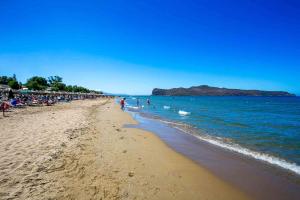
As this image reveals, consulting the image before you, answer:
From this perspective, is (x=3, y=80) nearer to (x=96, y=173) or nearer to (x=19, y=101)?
(x=19, y=101)

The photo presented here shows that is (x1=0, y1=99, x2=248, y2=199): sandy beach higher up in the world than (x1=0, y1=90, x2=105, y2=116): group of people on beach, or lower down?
lower down

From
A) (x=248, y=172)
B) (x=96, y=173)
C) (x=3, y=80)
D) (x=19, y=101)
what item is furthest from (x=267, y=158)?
(x=3, y=80)

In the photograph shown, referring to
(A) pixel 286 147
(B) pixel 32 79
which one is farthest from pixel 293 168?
(B) pixel 32 79

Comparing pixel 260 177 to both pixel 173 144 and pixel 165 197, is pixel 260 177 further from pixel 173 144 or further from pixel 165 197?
pixel 173 144

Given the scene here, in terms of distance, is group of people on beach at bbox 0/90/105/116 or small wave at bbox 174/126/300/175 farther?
group of people on beach at bbox 0/90/105/116

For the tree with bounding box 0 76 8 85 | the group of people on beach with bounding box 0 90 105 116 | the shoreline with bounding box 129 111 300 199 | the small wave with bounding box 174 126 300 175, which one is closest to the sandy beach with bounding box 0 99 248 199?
the shoreline with bounding box 129 111 300 199

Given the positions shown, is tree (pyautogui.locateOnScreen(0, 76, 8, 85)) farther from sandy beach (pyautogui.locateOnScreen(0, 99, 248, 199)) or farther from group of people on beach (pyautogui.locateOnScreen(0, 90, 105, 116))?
sandy beach (pyautogui.locateOnScreen(0, 99, 248, 199))

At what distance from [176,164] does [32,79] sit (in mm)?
68710

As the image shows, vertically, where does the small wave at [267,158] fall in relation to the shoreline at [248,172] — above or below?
below

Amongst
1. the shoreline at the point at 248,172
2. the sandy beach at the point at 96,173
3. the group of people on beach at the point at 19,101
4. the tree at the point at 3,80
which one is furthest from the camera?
the tree at the point at 3,80

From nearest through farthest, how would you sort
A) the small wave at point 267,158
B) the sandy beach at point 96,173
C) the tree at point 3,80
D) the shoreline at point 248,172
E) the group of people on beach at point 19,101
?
the sandy beach at point 96,173 → the shoreline at point 248,172 → the small wave at point 267,158 → the group of people on beach at point 19,101 → the tree at point 3,80

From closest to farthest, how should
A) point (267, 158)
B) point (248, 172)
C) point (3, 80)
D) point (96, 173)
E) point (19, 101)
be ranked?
point (96, 173) → point (248, 172) → point (267, 158) → point (19, 101) → point (3, 80)

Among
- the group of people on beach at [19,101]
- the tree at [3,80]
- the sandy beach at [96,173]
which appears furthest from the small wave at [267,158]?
the tree at [3,80]

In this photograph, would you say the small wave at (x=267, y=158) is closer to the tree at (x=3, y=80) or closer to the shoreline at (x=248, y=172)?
the shoreline at (x=248, y=172)
